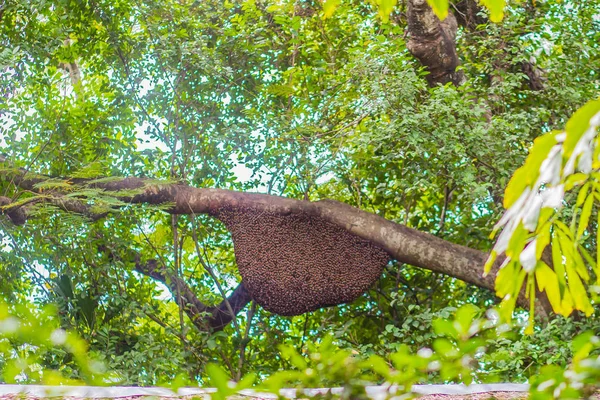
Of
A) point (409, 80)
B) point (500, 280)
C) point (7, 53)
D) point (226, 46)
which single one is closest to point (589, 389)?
point (500, 280)

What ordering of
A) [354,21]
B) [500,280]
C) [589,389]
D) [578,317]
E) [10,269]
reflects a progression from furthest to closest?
[354,21] → [10,269] → [578,317] → [500,280] → [589,389]

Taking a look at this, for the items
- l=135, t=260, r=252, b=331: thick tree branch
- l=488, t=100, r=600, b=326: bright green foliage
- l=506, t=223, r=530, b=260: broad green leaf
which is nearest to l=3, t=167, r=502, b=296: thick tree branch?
l=135, t=260, r=252, b=331: thick tree branch

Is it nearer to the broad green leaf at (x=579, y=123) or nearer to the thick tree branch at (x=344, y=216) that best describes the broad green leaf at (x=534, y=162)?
the broad green leaf at (x=579, y=123)

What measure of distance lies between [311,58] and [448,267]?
7.85 feet

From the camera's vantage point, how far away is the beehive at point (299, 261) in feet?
18.2

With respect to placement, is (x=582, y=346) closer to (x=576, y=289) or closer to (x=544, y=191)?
(x=544, y=191)

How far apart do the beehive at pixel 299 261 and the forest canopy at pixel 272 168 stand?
15mm

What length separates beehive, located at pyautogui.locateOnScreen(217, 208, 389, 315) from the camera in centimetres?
556

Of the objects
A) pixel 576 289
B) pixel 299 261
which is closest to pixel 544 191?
pixel 576 289

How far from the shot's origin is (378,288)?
646cm

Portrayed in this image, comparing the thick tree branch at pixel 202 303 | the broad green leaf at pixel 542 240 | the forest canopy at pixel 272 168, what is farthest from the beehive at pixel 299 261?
the broad green leaf at pixel 542 240

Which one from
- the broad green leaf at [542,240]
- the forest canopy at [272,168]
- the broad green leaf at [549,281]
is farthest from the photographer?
the forest canopy at [272,168]

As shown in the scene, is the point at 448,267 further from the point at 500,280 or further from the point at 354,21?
the point at 500,280

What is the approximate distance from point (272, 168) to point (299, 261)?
105cm
